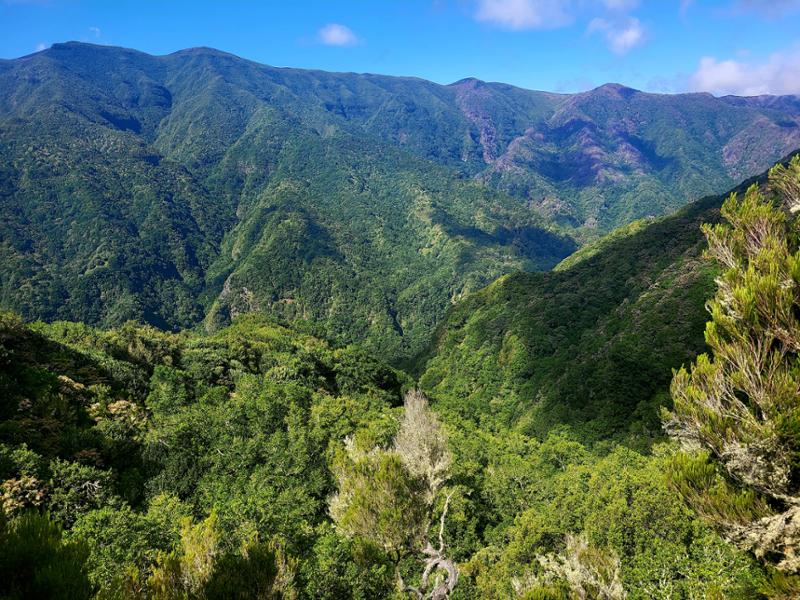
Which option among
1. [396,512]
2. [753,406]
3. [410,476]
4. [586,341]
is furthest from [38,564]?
[586,341]

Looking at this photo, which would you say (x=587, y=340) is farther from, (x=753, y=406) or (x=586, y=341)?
(x=753, y=406)

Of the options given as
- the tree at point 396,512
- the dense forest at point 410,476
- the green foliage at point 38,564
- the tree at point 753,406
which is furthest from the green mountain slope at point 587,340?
the green foliage at point 38,564

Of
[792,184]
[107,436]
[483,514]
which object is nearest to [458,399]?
[483,514]

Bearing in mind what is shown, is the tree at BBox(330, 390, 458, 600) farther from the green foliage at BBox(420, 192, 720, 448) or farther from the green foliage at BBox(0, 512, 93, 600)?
the green foliage at BBox(420, 192, 720, 448)

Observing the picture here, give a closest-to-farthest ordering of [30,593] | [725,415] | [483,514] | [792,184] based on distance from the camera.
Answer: [30,593] → [725,415] → [792,184] → [483,514]

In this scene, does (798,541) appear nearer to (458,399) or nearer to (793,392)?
(793,392)

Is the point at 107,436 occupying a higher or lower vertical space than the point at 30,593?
lower
